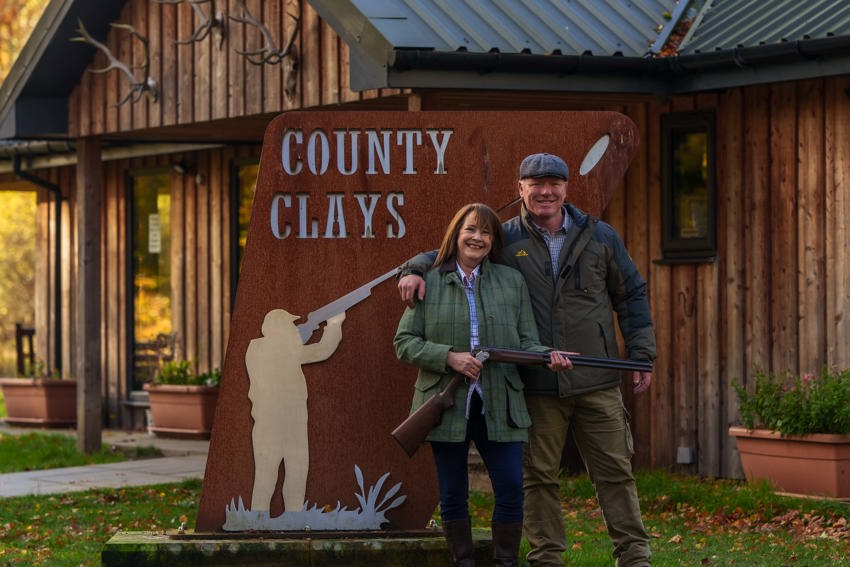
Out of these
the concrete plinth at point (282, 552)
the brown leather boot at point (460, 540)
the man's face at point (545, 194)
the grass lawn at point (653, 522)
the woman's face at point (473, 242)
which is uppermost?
the man's face at point (545, 194)

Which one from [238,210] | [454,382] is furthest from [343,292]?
[238,210]

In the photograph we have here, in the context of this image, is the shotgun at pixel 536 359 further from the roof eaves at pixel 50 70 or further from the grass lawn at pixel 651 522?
the roof eaves at pixel 50 70

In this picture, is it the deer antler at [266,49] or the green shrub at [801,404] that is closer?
the green shrub at [801,404]

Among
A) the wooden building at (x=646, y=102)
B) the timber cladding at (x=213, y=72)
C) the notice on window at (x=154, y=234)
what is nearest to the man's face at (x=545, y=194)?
the wooden building at (x=646, y=102)

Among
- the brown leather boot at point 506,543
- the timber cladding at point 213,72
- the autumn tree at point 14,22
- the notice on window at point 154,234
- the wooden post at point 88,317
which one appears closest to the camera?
the brown leather boot at point 506,543

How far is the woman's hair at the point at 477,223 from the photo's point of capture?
667cm

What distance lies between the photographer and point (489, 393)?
6.51m

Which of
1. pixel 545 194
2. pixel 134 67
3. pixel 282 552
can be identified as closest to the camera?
pixel 545 194

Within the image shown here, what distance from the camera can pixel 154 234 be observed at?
16828mm

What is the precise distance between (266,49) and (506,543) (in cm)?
607

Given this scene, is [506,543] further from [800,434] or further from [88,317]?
[88,317]

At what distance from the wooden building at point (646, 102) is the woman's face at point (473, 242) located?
3.29m

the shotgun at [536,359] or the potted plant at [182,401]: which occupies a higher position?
the shotgun at [536,359]

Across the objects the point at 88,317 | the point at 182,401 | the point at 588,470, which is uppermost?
the point at 88,317
